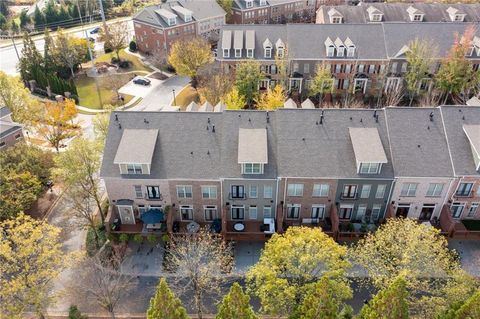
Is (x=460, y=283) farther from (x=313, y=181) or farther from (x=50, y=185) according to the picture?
(x=50, y=185)

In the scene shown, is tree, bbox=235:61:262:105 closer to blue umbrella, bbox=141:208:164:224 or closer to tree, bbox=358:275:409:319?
blue umbrella, bbox=141:208:164:224

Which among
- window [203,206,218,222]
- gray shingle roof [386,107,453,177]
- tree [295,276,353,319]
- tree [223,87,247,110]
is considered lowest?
window [203,206,218,222]

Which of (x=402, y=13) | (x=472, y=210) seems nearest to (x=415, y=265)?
A: (x=472, y=210)

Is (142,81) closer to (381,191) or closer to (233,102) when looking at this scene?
(233,102)

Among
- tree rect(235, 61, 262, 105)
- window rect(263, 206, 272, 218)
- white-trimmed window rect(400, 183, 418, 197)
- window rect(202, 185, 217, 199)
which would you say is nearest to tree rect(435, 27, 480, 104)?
tree rect(235, 61, 262, 105)

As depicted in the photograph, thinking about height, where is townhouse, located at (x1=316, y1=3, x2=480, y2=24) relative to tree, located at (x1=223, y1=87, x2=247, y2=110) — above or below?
above

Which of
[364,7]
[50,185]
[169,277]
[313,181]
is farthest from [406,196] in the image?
[364,7]
